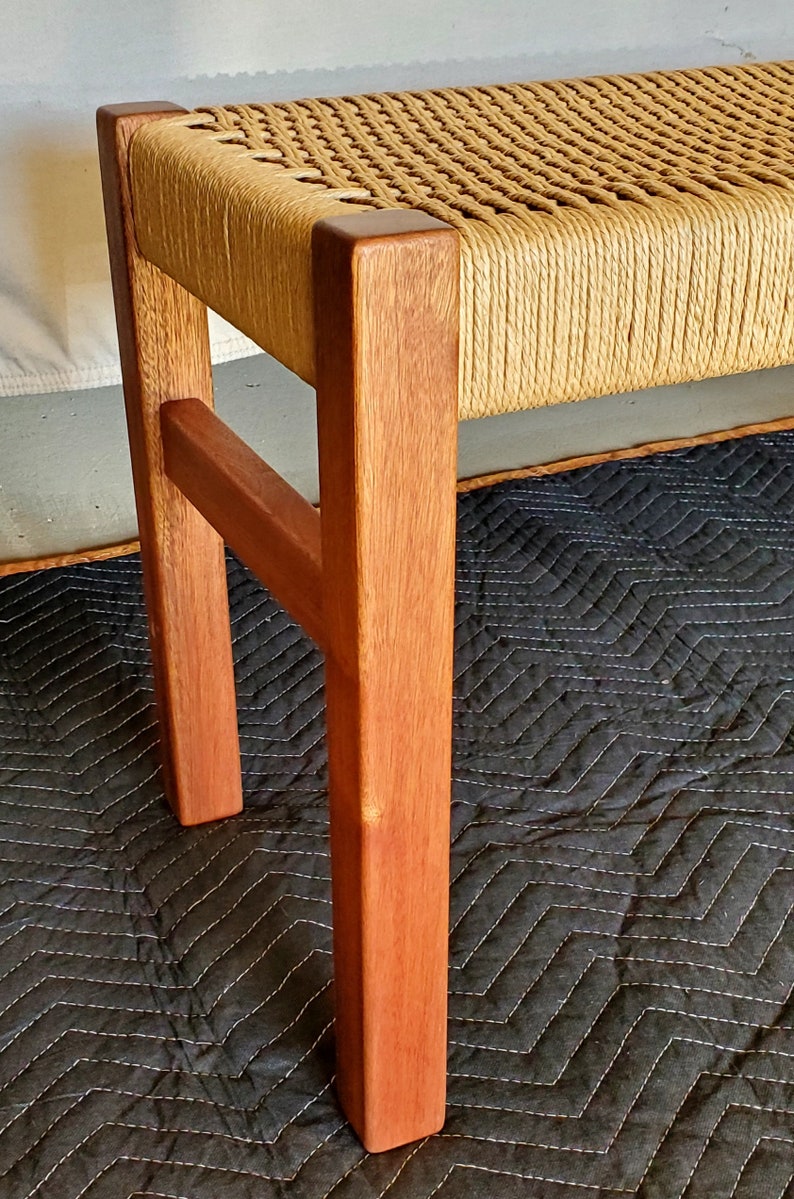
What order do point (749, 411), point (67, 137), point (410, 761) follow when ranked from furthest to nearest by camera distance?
point (749, 411) < point (67, 137) < point (410, 761)

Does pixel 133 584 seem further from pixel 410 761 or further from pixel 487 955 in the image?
pixel 410 761

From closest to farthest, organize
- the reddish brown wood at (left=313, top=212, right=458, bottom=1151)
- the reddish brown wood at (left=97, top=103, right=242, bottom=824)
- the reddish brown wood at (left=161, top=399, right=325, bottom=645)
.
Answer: the reddish brown wood at (left=313, top=212, right=458, bottom=1151), the reddish brown wood at (left=161, top=399, right=325, bottom=645), the reddish brown wood at (left=97, top=103, right=242, bottom=824)

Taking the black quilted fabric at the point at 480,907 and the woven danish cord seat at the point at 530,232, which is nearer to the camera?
the woven danish cord seat at the point at 530,232

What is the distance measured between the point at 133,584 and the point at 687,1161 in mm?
668

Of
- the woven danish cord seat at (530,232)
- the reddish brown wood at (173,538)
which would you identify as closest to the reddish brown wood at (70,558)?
the reddish brown wood at (173,538)

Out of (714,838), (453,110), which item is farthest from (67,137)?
(714,838)

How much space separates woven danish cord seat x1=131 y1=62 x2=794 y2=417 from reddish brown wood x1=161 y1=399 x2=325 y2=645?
0.09 metres

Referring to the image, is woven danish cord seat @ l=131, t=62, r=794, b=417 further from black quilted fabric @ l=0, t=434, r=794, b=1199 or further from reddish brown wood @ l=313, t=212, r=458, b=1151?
black quilted fabric @ l=0, t=434, r=794, b=1199

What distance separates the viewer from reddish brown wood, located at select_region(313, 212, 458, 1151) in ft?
1.39

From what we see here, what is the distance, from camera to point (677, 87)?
2.53 ft

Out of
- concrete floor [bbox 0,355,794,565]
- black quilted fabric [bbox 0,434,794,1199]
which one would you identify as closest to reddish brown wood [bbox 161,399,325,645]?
black quilted fabric [bbox 0,434,794,1199]

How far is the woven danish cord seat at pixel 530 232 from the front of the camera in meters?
0.47

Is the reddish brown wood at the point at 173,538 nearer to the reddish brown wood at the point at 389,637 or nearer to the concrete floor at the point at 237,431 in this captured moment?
the reddish brown wood at the point at 389,637

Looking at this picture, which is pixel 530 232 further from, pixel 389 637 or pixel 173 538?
pixel 173 538
